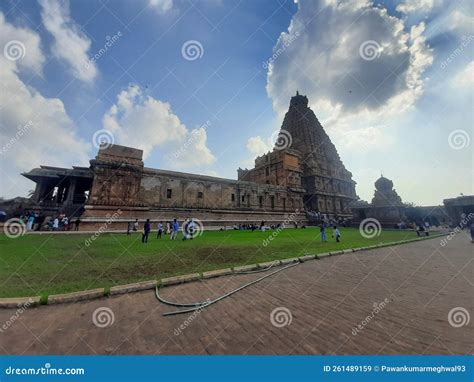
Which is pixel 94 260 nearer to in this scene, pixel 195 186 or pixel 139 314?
pixel 139 314

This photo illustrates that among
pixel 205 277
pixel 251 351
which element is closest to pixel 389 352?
pixel 251 351

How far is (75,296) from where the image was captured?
4266 millimetres

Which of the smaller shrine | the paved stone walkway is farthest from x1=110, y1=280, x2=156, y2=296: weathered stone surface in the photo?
the smaller shrine

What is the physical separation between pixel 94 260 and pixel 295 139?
4998 cm

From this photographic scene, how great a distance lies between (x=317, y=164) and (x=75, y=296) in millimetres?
50346

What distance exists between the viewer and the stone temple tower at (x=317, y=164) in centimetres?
4641

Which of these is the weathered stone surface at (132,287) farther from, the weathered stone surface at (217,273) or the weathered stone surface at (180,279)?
the weathered stone surface at (217,273)

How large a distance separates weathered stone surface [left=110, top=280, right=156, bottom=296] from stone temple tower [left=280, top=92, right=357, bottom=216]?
43733mm

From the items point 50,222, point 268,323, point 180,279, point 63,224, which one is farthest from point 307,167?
point 268,323

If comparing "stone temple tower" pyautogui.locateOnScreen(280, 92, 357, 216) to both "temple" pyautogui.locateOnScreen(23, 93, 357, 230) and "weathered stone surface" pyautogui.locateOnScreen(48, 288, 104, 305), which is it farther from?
"weathered stone surface" pyautogui.locateOnScreen(48, 288, 104, 305)

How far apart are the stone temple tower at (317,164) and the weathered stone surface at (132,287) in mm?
43733

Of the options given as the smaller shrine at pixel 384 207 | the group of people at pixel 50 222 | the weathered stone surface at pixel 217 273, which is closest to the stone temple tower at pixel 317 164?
the smaller shrine at pixel 384 207

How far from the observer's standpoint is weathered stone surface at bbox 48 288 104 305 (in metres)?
4.13

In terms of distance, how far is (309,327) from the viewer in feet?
10.4
